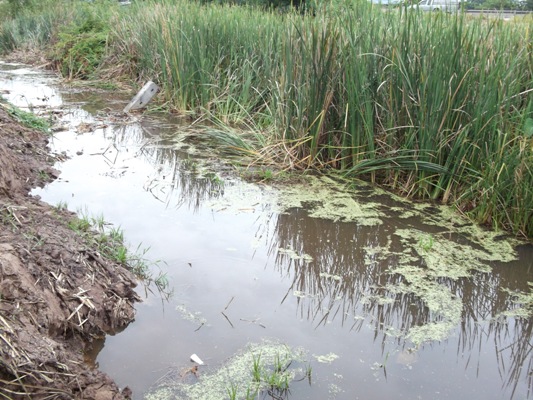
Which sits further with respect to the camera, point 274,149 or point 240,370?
point 274,149

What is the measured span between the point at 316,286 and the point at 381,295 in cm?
34

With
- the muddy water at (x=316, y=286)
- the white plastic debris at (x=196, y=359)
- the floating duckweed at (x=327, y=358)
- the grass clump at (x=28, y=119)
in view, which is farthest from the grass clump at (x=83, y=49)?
the floating duckweed at (x=327, y=358)

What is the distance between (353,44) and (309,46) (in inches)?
15.2

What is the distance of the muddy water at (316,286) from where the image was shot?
2.43 m

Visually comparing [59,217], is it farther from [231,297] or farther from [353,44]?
[353,44]

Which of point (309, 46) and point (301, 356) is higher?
point (309, 46)

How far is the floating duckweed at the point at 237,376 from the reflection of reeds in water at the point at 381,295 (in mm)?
315

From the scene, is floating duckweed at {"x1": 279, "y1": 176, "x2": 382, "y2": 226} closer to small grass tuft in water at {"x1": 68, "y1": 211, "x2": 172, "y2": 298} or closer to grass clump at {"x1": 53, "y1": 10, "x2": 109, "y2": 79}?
small grass tuft in water at {"x1": 68, "y1": 211, "x2": 172, "y2": 298}

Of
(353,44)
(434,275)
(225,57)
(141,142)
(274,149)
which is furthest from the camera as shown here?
(225,57)

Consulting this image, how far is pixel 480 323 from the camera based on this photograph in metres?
2.85

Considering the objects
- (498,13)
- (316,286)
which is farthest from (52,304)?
(498,13)

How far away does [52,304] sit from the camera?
7.89 ft

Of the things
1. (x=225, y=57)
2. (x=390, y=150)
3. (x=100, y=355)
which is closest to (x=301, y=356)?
(x=100, y=355)

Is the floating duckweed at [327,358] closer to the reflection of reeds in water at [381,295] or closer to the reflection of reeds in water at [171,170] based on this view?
the reflection of reeds in water at [381,295]
